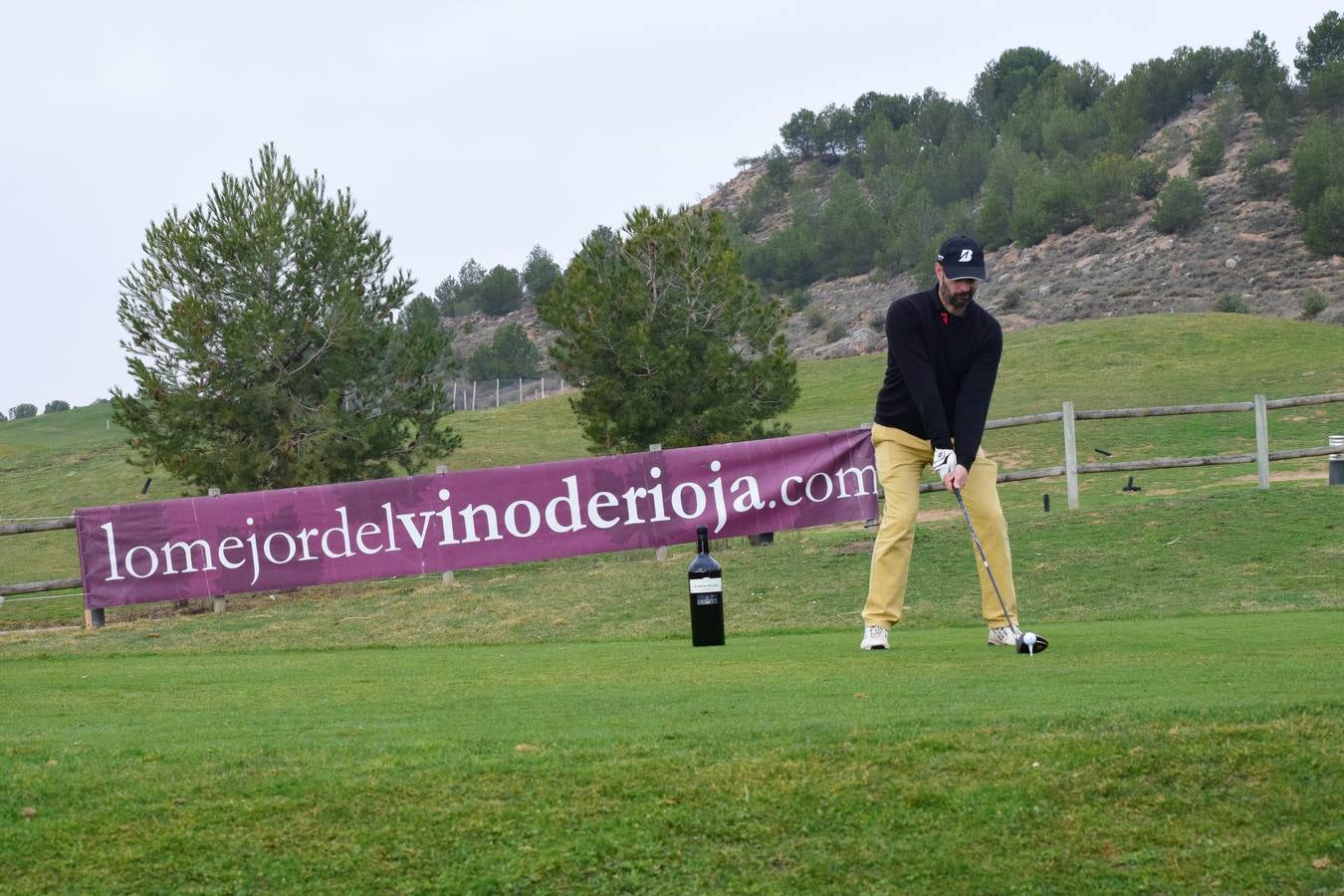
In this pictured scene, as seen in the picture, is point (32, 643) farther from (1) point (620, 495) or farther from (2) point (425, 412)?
(2) point (425, 412)

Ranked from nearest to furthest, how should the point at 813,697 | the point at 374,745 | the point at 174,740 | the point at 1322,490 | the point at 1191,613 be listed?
the point at 374,745, the point at 174,740, the point at 813,697, the point at 1191,613, the point at 1322,490

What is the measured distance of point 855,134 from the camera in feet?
Answer: 516

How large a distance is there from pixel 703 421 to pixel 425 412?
17.4 ft

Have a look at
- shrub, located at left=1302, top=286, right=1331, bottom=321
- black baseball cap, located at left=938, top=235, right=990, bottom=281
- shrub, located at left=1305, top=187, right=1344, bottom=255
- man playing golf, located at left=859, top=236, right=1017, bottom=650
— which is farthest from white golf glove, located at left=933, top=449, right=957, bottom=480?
shrub, located at left=1305, top=187, right=1344, bottom=255

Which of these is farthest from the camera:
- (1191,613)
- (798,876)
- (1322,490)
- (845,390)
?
(845,390)

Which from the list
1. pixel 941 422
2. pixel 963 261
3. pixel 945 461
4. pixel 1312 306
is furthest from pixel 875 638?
pixel 1312 306

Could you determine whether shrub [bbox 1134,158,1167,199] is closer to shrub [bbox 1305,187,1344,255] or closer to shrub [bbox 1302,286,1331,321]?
shrub [bbox 1305,187,1344,255]

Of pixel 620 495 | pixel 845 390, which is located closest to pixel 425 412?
pixel 620 495

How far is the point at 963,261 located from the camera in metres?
8.00

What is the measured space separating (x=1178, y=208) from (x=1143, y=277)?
6.69 meters

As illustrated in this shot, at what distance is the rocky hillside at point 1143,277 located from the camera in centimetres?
8019

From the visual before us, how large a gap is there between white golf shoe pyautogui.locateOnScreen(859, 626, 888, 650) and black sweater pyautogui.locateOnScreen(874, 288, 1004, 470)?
44.8 inches

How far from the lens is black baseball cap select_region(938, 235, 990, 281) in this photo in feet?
26.1

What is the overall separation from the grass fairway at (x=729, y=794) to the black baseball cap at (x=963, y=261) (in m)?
2.56
